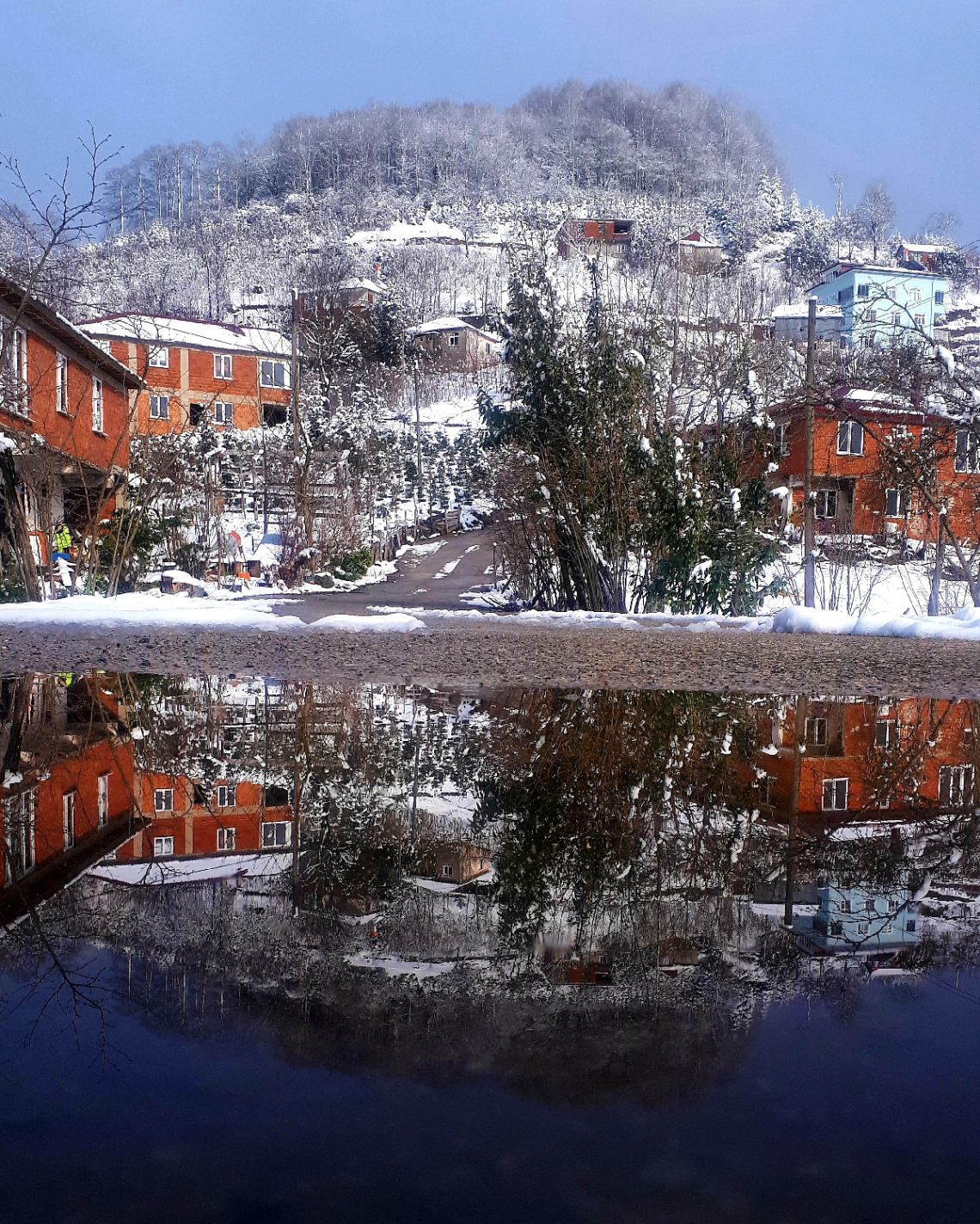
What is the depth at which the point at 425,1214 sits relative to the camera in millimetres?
1146

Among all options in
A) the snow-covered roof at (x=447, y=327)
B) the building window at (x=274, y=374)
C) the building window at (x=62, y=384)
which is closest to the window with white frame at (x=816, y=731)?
the building window at (x=62, y=384)

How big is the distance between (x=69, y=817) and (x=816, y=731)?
127 inches

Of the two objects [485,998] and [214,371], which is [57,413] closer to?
[485,998]

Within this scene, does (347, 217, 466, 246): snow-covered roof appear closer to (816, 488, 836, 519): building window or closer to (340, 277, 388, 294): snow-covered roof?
(340, 277, 388, 294): snow-covered roof

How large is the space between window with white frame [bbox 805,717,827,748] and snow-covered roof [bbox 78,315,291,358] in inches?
1515

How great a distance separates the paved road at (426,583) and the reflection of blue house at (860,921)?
36.3 ft

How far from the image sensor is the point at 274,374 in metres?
47.2

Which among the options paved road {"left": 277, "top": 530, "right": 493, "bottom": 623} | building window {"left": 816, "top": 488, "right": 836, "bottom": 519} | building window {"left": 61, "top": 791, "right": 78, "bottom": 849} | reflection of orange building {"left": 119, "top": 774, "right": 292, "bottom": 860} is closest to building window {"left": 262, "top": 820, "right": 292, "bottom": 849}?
reflection of orange building {"left": 119, "top": 774, "right": 292, "bottom": 860}

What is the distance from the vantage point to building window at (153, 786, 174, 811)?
10.1 ft

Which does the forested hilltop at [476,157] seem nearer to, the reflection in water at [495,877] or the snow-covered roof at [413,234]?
the snow-covered roof at [413,234]

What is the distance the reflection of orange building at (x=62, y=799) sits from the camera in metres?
2.38

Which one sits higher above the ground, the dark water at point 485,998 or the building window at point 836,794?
the dark water at point 485,998

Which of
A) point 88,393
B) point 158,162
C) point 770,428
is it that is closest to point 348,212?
point 158,162

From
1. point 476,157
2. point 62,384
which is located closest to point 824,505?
point 62,384
